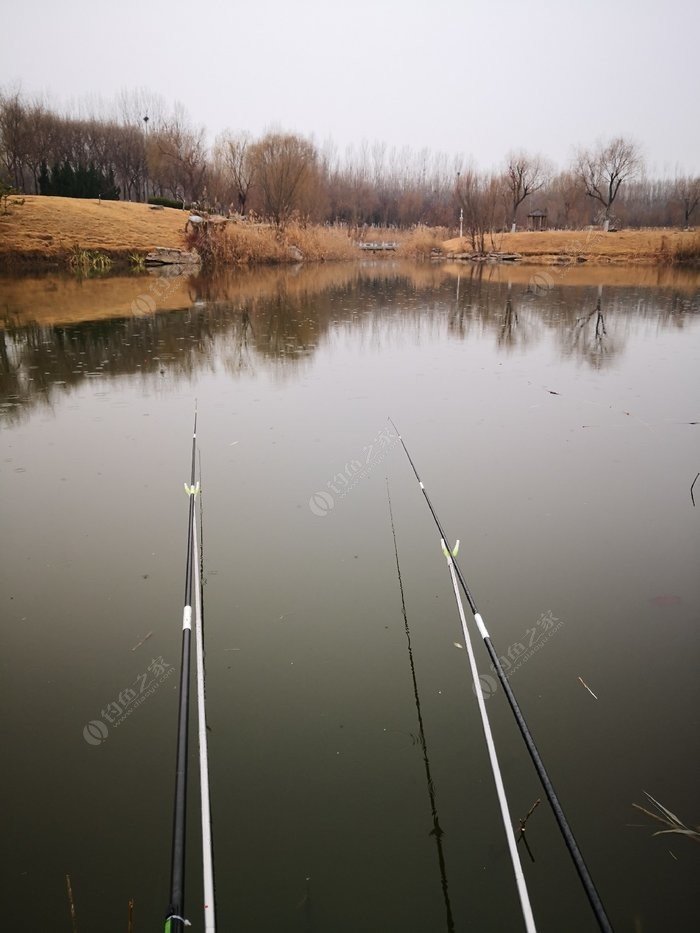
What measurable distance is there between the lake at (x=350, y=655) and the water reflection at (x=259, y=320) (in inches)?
64.4

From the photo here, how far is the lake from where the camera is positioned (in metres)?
1.73

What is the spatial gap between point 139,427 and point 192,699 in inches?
145

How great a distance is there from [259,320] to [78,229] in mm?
19615

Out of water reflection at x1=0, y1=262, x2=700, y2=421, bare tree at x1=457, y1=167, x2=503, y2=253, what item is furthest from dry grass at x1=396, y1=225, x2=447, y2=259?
water reflection at x1=0, y1=262, x2=700, y2=421

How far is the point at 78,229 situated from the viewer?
84.9ft

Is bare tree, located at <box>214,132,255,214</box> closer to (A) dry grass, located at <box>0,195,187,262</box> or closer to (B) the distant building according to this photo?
(A) dry grass, located at <box>0,195,187,262</box>

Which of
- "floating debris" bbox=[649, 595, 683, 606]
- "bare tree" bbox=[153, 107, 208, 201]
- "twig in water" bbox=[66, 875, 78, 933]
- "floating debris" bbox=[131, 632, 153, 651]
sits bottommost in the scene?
"twig in water" bbox=[66, 875, 78, 933]

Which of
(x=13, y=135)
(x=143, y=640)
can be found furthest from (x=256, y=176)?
(x=143, y=640)

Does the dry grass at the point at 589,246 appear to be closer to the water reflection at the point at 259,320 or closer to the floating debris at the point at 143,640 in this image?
the water reflection at the point at 259,320

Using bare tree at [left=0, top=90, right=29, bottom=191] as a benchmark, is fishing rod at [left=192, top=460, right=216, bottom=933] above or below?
below

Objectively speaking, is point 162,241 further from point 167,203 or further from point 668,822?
point 668,822

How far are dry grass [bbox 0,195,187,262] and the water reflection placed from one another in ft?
20.7

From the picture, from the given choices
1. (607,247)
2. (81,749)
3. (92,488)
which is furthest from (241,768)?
(607,247)

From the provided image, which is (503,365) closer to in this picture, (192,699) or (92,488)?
(92,488)
